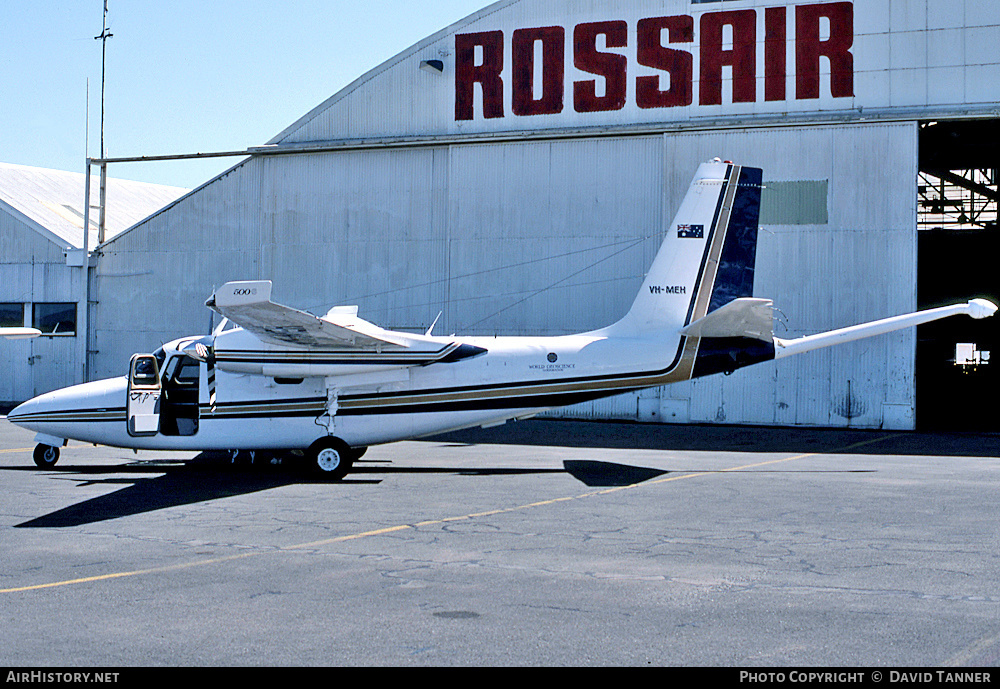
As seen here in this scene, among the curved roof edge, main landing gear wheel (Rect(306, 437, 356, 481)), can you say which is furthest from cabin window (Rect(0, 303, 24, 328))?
main landing gear wheel (Rect(306, 437, 356, 481))

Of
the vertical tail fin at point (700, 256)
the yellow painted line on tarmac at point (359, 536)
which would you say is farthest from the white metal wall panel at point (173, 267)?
the yellow painted line on tarmac at point (359, 536)

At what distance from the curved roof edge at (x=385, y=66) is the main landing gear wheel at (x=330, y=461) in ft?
70.1

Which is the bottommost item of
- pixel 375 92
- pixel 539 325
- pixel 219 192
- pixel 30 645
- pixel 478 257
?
pixel 30 645

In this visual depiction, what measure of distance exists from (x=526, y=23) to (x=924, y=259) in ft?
96.2

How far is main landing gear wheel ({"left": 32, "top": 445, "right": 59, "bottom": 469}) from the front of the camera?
2119 centimetres

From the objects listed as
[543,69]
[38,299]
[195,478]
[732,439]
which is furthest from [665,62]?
[38,299]

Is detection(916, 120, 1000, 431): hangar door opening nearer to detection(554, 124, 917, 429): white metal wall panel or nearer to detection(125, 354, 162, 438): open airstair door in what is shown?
detection(554, 124, 917, 429): white metal wall panel

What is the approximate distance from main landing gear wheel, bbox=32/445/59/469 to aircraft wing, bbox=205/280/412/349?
585 centimetres

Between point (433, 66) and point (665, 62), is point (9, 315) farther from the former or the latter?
point (665, 62)

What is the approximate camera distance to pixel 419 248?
3625 cm

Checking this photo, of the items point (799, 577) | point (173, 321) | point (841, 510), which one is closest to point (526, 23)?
point (173, 321)

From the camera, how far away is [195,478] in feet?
64.2

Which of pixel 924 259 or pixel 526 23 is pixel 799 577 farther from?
pixel 924 259

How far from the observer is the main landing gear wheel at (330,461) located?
770 inches
